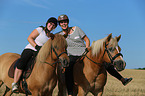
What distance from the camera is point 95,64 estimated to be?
540cm

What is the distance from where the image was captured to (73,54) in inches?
236

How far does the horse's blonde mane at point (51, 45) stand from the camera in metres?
4.81

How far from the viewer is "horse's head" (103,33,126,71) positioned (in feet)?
16.0

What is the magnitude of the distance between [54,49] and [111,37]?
1612 millimetres

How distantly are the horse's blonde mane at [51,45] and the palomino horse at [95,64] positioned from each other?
40.4 inches

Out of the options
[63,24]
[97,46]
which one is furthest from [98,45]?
[63,24]

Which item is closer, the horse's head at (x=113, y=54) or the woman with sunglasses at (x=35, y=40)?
the horse's head at (x=113, y=54)

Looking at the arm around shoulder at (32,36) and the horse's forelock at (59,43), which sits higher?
the arm around shoulder at (32,36)

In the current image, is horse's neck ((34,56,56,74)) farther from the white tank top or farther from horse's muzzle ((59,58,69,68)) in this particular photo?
the white tank top

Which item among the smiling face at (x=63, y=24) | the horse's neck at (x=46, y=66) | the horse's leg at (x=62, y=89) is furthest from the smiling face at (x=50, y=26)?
the horse's leg at (x=62, y=89)

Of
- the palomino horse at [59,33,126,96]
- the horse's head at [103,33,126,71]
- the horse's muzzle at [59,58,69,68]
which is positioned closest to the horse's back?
the palomino horse at [59,33,126,96]

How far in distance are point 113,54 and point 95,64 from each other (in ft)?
2.24

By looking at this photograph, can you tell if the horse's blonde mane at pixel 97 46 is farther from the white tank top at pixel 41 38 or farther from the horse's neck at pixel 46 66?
the white tank top at pixel 41 38

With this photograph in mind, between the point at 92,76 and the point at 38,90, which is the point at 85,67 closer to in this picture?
the point at 92,76
